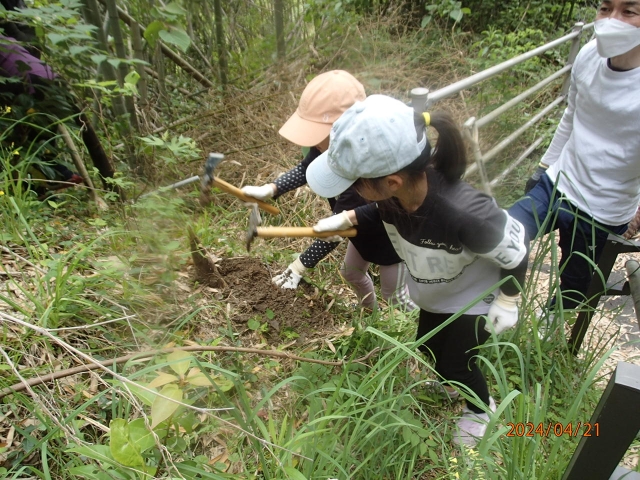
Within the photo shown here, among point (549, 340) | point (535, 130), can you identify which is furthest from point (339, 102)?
point (535, 130)

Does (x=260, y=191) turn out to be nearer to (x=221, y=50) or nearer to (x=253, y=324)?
(x=253, y=324)

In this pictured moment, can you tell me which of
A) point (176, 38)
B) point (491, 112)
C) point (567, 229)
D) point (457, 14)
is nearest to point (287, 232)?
point (176, 38)

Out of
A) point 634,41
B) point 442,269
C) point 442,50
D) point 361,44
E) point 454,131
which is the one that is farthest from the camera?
point 442,50

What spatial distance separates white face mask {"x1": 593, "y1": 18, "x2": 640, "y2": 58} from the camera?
5.36ft

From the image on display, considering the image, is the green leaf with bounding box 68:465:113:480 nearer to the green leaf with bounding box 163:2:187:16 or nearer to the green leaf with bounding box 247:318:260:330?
the green leaf with bounding box 247:318:260:330

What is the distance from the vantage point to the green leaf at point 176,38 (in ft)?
6.74

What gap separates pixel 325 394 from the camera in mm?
1646

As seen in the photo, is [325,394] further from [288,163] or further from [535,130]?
[535,130]

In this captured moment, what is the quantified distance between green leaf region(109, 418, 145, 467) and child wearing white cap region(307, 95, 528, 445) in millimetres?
827

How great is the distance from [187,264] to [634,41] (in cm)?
216

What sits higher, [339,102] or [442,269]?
[339,102]

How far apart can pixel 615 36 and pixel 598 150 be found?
1.45ft

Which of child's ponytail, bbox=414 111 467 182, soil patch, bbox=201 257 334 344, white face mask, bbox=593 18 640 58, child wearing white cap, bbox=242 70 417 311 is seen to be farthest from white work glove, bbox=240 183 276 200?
white face mask, bbox=593 18 640 58

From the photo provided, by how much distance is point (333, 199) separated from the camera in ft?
7.26
